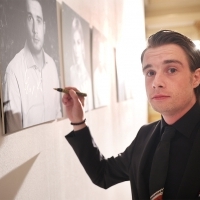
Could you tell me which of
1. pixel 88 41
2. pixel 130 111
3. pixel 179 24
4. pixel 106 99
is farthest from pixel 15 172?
pixel 179 24

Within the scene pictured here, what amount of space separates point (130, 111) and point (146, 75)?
2029 millimetres

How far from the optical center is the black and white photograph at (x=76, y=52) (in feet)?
4.26

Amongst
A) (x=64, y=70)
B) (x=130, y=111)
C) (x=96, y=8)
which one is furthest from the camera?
(x=130, y=111)

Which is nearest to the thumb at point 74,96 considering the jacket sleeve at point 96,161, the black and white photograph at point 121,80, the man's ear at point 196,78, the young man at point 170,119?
the young man at point 170,119

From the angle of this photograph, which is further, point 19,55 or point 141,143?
point 141,143

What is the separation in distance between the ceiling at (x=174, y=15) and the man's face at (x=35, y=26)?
394 centimetres

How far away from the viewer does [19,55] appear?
0.88 metres

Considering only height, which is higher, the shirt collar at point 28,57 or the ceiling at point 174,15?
the ceiling at point 174,15

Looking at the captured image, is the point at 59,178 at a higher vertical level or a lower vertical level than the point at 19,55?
lower

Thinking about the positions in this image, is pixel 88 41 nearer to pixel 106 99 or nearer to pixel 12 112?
pixel 106 99

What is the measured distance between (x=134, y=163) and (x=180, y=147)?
24 centimetres

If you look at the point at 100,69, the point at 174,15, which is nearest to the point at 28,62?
the point at 100,69

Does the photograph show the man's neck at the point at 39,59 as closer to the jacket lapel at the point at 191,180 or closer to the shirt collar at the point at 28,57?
the shirt collar at the point at 28,57

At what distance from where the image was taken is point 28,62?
3.08ft
